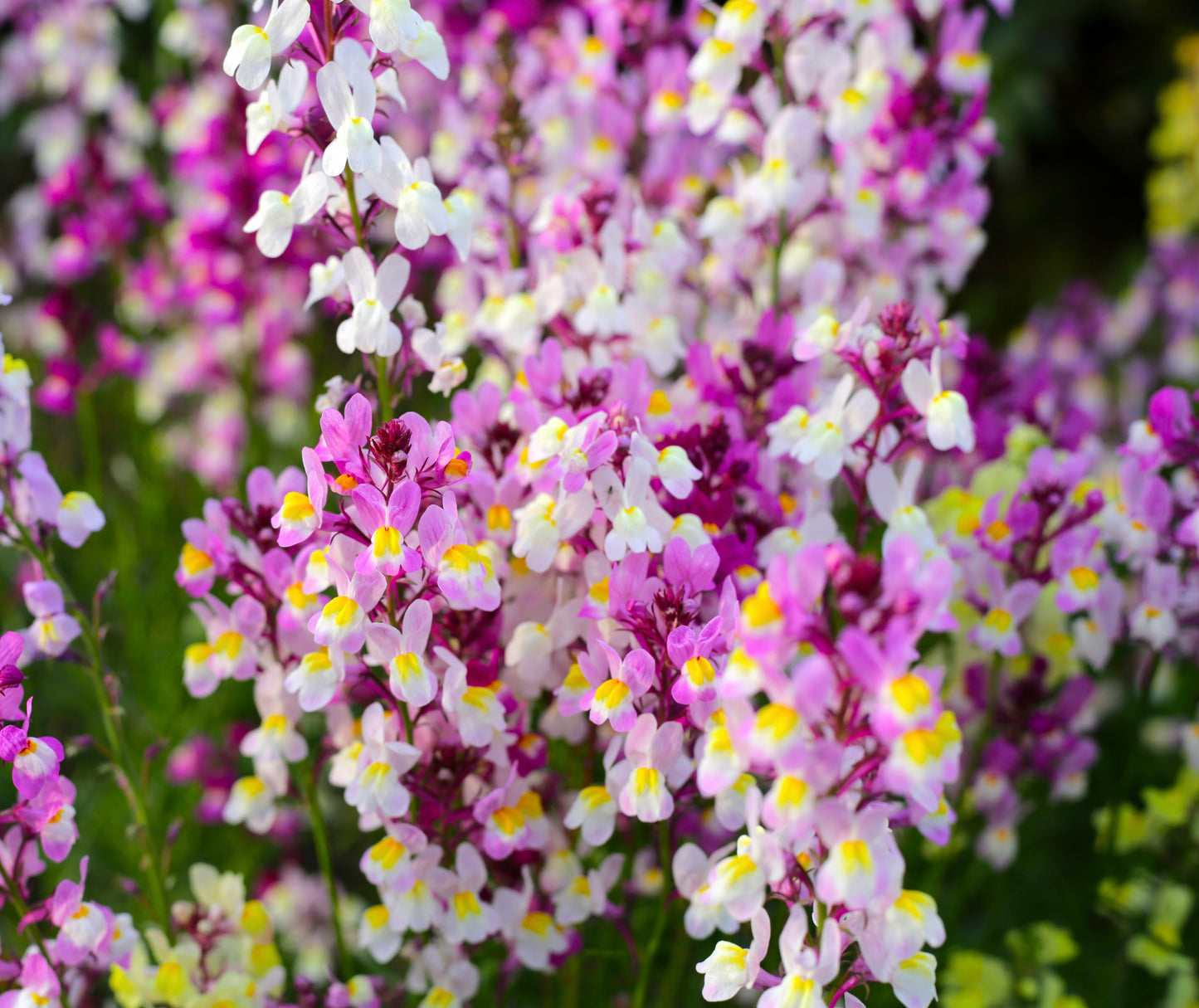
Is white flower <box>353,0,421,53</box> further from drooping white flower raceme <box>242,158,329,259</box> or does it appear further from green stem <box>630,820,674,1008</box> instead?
green stem <box>630,820,674,1008</box>

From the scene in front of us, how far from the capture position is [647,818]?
87cm

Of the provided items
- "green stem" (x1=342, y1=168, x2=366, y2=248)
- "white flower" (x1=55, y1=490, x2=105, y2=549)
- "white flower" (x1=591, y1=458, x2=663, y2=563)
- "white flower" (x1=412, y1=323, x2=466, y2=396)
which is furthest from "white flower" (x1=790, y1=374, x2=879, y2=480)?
"white flower" (x1=55, y1=490, x2=105, y2=549)

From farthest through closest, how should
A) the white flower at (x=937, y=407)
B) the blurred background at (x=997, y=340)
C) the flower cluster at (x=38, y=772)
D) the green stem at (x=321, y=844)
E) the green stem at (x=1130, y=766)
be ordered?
1. the blurred background at (x=997, y=340)
2. the green stem at (x=1130, y=766)
3. the green stem at (x=321, y=844)
4. the white flower at (x=937, y=407)
5. the flower cluster at (x=38, y=772)

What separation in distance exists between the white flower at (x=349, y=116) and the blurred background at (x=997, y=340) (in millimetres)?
600

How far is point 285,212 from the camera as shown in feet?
3.14

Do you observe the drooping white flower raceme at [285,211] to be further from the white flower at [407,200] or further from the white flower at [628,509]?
the white flower at [628,509]

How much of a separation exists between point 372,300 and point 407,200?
0.09 metres

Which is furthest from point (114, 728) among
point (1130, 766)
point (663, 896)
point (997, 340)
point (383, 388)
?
point (997, 340)

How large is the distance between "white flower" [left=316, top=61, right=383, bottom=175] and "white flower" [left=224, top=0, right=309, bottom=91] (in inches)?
1.4

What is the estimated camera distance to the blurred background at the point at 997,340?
1.50m

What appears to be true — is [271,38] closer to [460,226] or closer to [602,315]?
[460,226]

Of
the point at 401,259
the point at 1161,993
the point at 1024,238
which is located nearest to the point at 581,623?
the point at 401,259

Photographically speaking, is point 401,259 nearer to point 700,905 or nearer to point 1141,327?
point 700,905

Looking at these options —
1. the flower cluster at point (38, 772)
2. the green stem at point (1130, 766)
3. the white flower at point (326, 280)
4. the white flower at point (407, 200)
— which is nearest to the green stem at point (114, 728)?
the flower cluster at point (38, 772)
